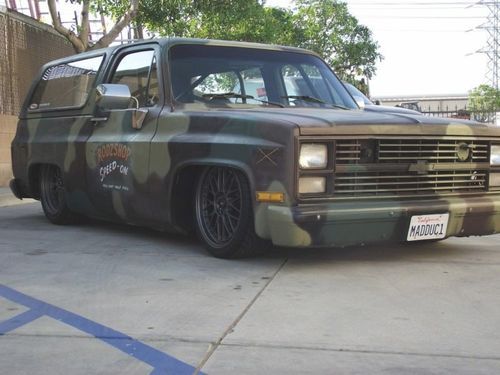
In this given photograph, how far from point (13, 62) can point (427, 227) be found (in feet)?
34.0

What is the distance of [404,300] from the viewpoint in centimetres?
411

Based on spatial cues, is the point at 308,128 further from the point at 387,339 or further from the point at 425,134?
the point at 387,339

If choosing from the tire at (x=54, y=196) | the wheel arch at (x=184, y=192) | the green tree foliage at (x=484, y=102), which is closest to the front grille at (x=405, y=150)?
the wheel arch at (x=184, y=192)

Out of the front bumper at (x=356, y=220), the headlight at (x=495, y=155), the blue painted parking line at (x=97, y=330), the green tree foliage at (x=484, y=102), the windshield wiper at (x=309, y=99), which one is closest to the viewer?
the blue painted parking line at (x=97, y=330)

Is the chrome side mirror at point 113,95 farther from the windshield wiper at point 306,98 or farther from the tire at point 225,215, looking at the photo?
the windshield wiper at point 306,98

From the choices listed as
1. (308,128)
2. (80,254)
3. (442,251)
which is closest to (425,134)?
(308,128)

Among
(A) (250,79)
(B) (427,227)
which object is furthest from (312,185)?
(A) (250,79)

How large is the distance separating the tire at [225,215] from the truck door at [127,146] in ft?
1.93

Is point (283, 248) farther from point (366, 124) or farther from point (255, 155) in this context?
point (366, 124)

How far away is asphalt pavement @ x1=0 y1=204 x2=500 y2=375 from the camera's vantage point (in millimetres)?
3113

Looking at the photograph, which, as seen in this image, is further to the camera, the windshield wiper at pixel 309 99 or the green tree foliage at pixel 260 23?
the green tree foliage at pixel 260 23

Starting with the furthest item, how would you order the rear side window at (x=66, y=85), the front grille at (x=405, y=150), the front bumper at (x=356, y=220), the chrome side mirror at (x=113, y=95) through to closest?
the rear side window at (x=66, y=85), the chrome side mirror at (x=113, y=95), the front grille at (x=405, y=150), the front bumper at (x=356, y=220)

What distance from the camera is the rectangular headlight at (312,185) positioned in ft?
15.0

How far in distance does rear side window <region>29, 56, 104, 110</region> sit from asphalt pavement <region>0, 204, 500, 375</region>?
1.68 m
